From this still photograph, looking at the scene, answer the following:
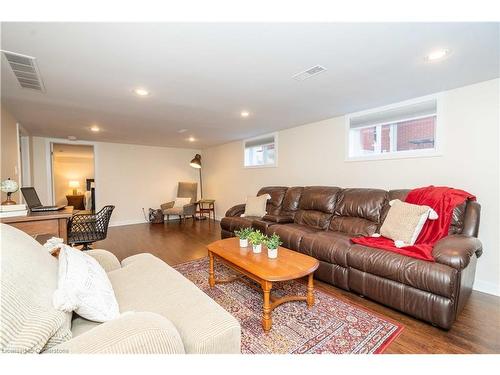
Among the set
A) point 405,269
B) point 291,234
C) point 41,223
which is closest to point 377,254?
point 405,269

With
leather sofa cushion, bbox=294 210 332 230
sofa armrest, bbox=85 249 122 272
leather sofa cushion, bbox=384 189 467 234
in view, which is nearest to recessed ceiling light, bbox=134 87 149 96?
sofa armrest, bbox=85 249 122 272

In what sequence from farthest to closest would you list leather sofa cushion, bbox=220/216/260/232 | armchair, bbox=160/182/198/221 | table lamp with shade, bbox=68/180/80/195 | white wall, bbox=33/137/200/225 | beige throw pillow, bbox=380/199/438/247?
table lamp with shade, bbox=68/180/80/195
armchair, bbox=160/182/198/221
white wall, bbox=33/137/200/225
leather sofa cushion, bbox=220/216/260/232
beige throw pillow, bbox=380/199/438/247

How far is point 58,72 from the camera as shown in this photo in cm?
210

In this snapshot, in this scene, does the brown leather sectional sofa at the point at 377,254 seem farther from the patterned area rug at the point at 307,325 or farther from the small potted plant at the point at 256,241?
the small potted plant at the point at 256,241

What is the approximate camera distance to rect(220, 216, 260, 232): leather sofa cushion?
371 centimetres

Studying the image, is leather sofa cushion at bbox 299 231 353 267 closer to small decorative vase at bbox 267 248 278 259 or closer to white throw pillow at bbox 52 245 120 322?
small decorative vase at bbox 267 248 278 259

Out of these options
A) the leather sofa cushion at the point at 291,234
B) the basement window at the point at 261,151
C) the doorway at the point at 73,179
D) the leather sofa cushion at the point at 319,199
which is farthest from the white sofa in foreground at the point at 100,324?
the doorway at the point at 73,179

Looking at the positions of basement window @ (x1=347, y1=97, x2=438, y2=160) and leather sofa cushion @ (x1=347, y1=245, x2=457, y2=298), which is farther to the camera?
basement window @ (x1=347, y1=97, x2=438, y2=160)

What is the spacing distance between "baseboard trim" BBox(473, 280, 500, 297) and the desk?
4273 millimetres

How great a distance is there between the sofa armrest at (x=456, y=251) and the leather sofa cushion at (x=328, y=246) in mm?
720

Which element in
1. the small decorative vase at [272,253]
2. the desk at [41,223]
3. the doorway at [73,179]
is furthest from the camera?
the doorway at [73,179]

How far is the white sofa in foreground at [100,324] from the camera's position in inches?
28.1

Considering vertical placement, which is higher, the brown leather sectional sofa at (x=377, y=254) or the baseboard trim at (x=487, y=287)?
the brown leather sectional sofa at (x=377, y=254)

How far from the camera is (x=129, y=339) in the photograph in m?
0.80
